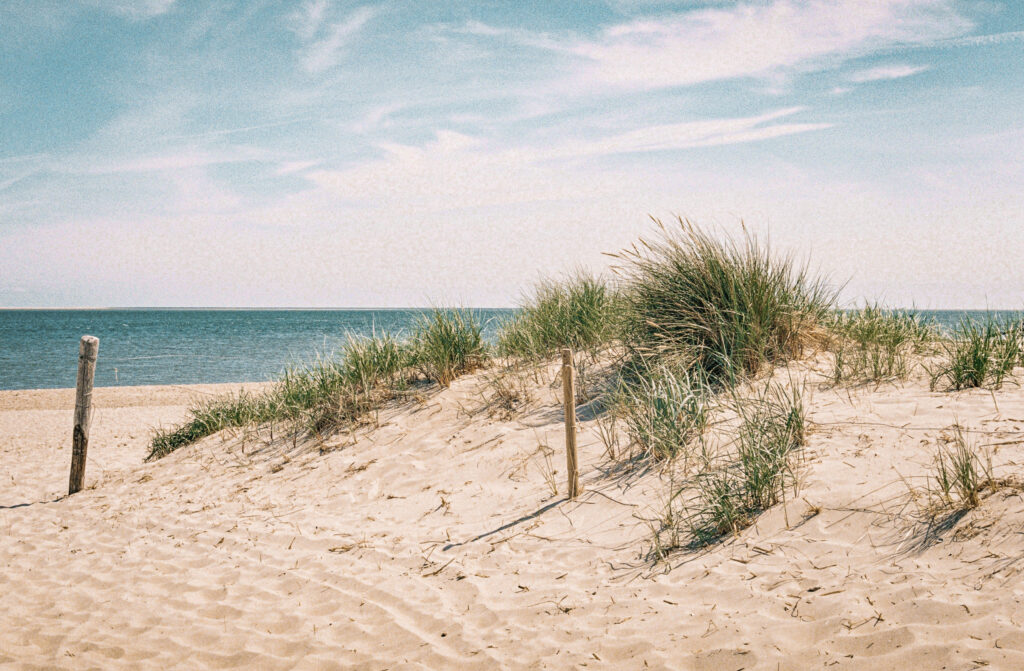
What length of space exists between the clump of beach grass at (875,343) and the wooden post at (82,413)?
28.0 feet

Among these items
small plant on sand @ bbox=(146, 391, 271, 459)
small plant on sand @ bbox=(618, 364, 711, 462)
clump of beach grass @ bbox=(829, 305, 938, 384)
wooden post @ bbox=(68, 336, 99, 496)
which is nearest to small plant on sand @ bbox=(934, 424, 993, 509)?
small plant on sand @ bbox=(618, 364, 711, 462)

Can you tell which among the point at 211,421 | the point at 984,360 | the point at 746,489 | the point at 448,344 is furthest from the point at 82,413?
the point at 984,360

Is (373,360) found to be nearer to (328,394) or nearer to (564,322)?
(328,394)

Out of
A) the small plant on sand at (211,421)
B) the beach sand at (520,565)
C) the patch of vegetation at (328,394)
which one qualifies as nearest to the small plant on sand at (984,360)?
the beach sand at (520,565)

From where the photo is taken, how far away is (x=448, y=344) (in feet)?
28.6

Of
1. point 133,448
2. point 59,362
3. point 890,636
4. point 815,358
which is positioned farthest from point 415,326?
point 59,362

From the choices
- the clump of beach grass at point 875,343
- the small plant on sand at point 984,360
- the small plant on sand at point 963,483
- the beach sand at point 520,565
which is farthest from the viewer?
the clump of beach grass at point 875,343

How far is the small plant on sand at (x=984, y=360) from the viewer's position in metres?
5.50

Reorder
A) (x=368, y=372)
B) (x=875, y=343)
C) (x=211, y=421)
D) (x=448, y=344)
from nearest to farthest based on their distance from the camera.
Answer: (x=875, y=343)
(x=368, y=372)
(x=448, y=344)
(x=211, y=421)

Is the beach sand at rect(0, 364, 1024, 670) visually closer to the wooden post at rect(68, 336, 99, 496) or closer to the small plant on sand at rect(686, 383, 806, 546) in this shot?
the small plant on sand at rect(686, 383, 806, 546)

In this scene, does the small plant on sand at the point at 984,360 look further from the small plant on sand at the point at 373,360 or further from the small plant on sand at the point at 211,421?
the small plant on sand at the point at 211,421

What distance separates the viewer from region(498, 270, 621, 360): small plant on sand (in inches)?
330

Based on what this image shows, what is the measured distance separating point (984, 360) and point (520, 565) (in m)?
4.42

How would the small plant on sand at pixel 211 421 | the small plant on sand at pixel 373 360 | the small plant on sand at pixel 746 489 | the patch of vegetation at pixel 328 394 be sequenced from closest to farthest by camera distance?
the small plant on sand at pixel 746 489 < the patch of vegetation at pixel 328 394 < the small plant on sand at pixel 373 360 < the small plant on sand at pixel 211 421
